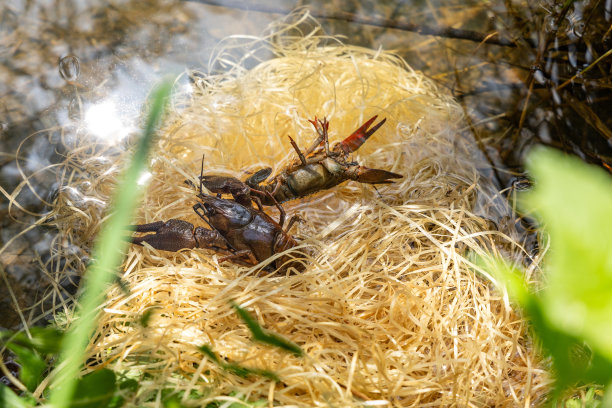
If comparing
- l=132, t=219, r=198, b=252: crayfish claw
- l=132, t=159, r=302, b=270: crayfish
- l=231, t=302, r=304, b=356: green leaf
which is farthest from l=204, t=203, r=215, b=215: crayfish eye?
l=231, t=302, r=304, b=356: green leaf

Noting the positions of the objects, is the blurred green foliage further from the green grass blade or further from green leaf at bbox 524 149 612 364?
the green grass blade

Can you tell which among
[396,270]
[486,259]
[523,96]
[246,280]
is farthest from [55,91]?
[523,96]

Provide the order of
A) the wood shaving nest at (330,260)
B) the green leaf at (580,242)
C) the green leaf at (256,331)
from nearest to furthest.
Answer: the green leaf at (580,242) → the green leaf at (256,331) → the wood shaving nest at (330,260)

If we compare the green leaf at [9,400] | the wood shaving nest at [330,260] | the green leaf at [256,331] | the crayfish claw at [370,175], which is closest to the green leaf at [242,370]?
the wood shaving nest at [330,260]

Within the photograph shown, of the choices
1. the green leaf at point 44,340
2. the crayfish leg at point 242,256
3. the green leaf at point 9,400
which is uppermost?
the green leaf at point 44,340

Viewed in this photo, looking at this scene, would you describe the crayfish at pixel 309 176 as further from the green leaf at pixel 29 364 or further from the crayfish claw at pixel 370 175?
the green leaf at pixel 29 364

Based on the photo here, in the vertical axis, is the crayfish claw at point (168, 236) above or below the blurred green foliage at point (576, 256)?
below
